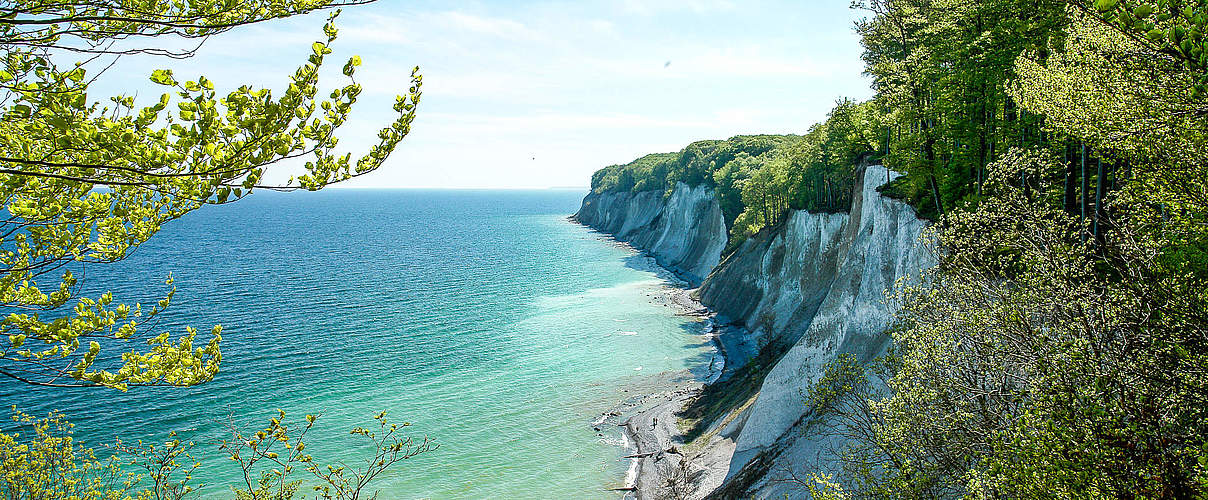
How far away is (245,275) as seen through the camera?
83438mm

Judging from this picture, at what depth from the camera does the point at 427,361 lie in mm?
46875

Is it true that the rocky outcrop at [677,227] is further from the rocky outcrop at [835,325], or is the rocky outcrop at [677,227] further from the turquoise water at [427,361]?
the rocky outcrop at [835,325]

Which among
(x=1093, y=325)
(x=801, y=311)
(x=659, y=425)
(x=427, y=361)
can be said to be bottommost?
(x=659, y=425)

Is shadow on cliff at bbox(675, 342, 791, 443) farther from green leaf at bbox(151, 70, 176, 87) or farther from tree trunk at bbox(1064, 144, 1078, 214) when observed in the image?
green leaf at bbox(151, 70, 176, 87)

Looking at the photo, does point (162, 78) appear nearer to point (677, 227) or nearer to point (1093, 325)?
point (1093, 325)

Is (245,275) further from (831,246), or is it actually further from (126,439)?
(831,246)

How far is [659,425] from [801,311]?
590 inches

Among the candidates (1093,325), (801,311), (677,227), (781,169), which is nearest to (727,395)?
(801,311)

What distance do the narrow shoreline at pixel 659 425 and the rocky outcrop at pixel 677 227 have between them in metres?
31.3

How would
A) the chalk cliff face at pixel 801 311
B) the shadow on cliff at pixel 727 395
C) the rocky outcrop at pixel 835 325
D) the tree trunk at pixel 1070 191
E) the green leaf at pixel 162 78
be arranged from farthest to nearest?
the shadow on cliff at pixel 727 395, the chalk cliff face at pixel 801 311, the rocky outcrop at pixel 835 325, the tree trunk at pixel 1070 191, the green leaf at pixel 162 78

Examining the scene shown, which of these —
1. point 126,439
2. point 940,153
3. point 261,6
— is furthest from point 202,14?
point 126,439

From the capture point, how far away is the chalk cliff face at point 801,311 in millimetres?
24938

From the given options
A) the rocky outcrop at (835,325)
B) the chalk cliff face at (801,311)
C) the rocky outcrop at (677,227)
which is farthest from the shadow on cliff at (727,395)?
the rocky outcrop at (677,227)

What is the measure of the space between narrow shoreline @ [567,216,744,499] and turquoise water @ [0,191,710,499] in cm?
92
